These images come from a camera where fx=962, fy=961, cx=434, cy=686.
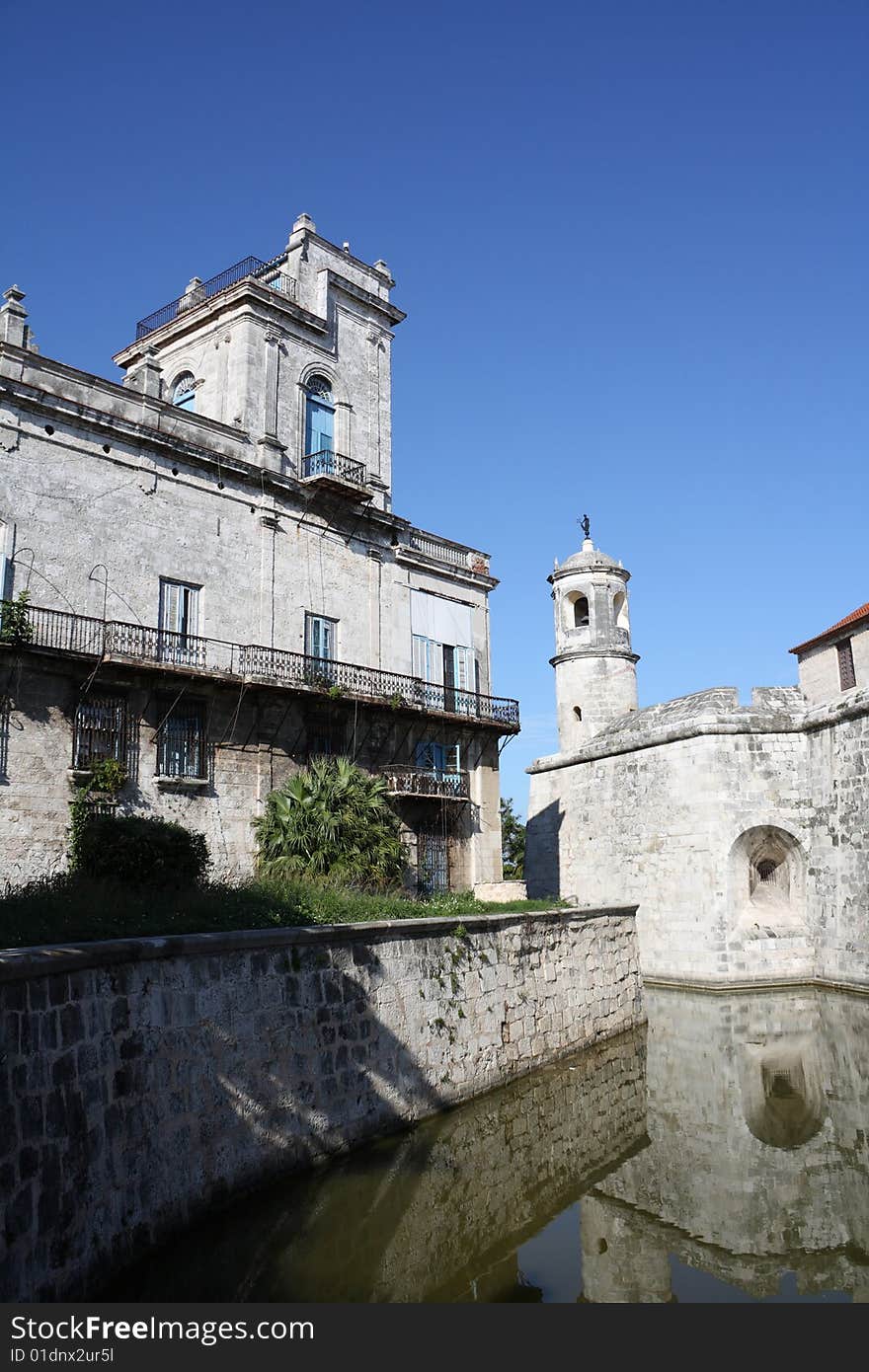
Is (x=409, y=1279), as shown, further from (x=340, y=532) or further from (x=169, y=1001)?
(x=340, y=532)

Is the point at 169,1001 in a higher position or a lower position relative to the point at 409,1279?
higher

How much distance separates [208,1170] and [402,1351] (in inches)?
116

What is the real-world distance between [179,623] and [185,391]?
734cm

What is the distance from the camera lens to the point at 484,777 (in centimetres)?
2475

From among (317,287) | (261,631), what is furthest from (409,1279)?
(317,287)

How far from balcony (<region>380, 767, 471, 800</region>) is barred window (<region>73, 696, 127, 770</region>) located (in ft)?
20.6

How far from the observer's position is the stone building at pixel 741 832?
2108 centimetres

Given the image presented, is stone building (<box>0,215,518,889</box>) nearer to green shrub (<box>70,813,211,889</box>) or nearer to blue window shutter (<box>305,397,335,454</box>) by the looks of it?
blue window shutter (<box>305,397,335,454</box>)

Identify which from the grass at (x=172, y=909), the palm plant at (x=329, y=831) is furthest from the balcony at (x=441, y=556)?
the grass at (x=172, y=909)

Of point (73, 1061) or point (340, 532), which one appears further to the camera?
point (340, 532)

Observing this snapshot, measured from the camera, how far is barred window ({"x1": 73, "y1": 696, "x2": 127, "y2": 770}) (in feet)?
55.2

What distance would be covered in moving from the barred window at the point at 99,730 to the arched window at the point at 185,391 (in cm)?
898

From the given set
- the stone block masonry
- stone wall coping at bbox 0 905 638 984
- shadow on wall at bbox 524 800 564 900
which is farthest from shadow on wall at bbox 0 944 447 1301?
shadow on wall at bbox 524 800 564 900

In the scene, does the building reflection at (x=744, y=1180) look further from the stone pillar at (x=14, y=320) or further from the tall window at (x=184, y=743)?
the stone pillar at (x=14, y=320)
